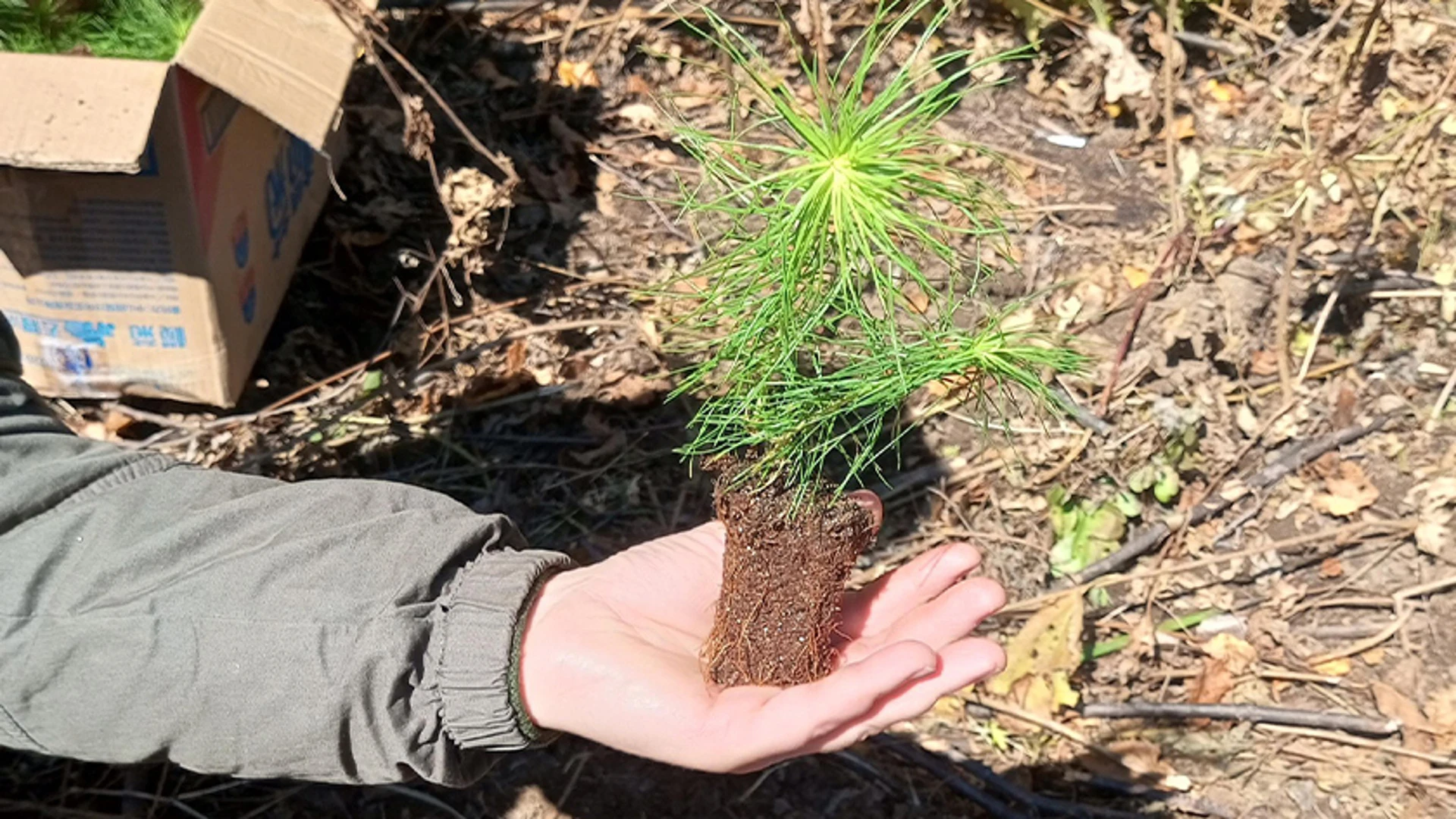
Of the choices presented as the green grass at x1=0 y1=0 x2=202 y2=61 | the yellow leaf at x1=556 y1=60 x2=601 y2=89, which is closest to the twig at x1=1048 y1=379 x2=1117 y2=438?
the yellow leaf at x1=556 y1=60 x2=601 y2=89

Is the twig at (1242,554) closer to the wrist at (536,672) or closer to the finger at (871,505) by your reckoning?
the finger at (871,505)

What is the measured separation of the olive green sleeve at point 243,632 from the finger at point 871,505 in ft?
1.77

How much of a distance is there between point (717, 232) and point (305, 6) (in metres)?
1.25

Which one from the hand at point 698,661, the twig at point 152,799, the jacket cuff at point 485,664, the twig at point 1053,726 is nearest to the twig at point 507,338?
the twig at point 152,799

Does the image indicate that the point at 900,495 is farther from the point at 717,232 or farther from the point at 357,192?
the point at 357,192

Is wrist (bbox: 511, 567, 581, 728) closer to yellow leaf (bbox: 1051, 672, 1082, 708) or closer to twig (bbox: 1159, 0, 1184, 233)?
yellow leaf (bbox: 1051, 672, 1082, 708)

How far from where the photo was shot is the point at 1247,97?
4.09 metres

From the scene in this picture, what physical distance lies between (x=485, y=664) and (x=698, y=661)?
0.36 m

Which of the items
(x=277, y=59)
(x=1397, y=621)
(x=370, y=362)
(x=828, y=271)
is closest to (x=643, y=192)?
(x=370, y=362)

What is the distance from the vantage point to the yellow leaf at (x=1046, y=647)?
9.50 ft

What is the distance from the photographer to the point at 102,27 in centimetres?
313

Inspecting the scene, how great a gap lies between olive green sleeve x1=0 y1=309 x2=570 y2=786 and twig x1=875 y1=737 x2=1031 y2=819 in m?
1.14

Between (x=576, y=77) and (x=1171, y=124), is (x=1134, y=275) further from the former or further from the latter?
(x=576, y=77)

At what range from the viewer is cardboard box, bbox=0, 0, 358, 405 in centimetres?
255
